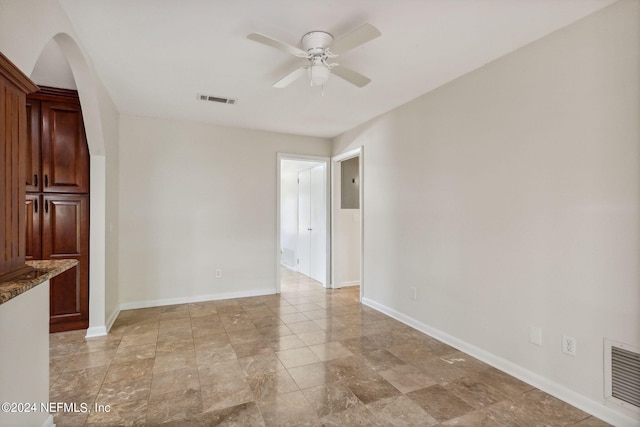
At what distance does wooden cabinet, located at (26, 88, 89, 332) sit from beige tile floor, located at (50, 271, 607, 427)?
0.39m

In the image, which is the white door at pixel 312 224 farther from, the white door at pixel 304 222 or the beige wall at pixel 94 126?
the beige wall at pixel 94 126

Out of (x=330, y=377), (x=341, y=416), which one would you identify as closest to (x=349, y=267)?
(x=330, y=377)

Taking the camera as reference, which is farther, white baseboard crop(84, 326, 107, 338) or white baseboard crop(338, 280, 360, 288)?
white baseboard crop(338, 280, 360, 288)

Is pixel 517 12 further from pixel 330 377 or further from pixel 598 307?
pixel 330 377

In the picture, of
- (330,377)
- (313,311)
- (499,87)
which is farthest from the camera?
(313,311)

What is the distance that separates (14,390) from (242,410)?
1.13 meters

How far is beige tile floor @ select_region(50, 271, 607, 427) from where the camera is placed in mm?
1909

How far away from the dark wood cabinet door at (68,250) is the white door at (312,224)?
3.22m

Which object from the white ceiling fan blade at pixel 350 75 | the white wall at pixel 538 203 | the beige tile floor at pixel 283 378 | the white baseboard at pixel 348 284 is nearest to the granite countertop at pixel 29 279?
the beige tile floor at pixel 283 378

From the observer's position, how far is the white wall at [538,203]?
1.86m

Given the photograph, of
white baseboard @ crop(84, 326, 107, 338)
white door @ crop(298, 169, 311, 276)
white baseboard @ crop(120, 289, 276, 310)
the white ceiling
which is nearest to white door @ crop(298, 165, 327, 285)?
white door @ crop(298, 169, 311, 276)

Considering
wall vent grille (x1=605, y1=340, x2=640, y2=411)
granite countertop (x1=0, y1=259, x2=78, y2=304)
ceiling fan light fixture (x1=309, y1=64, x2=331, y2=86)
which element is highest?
ceiling fan light fixture (x1=309, y1=64, x2=331, y2=86)

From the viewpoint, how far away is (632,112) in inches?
70.6

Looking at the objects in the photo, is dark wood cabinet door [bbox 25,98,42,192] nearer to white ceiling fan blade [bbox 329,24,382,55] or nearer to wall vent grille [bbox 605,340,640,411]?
white ceiling fan blade [bbox 329,24,382,55]
